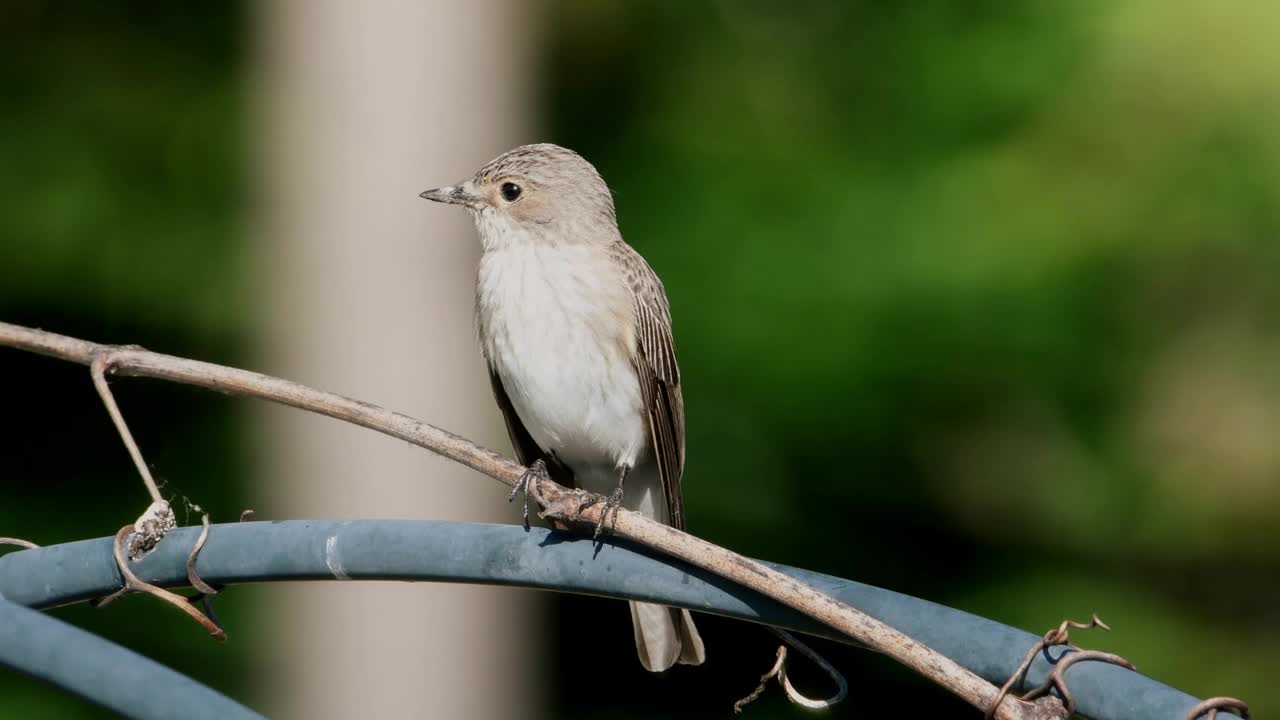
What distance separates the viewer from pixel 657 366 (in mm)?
3506

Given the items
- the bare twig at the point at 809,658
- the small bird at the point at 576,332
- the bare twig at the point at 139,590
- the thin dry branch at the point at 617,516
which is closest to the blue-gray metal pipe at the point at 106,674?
the bare twig at the point at 139,590

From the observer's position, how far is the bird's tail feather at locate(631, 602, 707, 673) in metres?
3.22

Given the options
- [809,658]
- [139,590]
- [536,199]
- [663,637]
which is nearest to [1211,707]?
[809,658]

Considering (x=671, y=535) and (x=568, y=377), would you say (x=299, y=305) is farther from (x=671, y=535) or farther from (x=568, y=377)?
(x=671, y=535)

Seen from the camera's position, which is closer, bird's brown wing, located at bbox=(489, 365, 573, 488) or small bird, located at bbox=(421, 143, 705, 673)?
small bird, located at bbox=(421, 143, 705, 673)

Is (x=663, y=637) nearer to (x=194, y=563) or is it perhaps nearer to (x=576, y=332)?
(x=576, y=332)

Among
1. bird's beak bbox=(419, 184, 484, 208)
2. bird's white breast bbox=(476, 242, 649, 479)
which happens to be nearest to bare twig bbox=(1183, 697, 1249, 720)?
bird's white breast bbox=(476, 242, 649, 479)

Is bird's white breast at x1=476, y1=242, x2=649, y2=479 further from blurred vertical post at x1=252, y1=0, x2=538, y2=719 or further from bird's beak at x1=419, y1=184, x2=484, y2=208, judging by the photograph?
blurred vertical post at x1=252, y1=0, x2=538, y2=719

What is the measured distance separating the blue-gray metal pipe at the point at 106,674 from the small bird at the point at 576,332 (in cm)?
168

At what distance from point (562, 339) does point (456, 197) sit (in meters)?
0.51

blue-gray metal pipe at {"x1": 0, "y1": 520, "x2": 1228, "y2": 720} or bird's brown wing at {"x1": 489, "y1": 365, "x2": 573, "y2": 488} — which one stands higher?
bird's brown wing at {"x1": 489, "y1": 365, "x2": 573, "y2": 488}

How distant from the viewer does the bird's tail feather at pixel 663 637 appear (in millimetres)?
3217

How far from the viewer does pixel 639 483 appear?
153 inches

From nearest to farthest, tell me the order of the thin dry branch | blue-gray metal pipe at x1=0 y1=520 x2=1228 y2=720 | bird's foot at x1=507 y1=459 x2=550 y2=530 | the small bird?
the thin dry branch, blue-gray metal pipe at x1=0 y1=520 x2=1228 y2=720, bird's foot at x1=507 y1=459 x2=550 y2=530, the small bird
